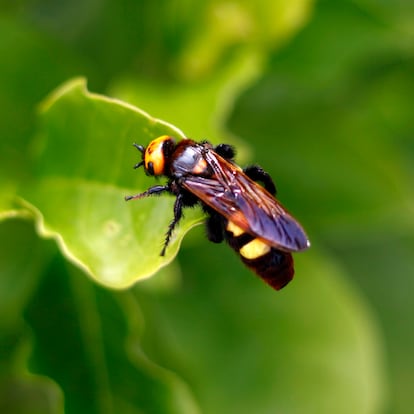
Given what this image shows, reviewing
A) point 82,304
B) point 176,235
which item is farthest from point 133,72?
point 176,235

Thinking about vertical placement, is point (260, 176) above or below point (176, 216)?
above

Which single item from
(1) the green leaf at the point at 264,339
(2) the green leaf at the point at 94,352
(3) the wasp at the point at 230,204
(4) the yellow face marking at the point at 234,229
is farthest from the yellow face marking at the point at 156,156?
(1) the green leaf at the point at 264,339

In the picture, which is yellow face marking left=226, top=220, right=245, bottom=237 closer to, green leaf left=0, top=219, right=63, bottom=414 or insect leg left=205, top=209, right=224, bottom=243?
insect leg left=205, top=209, right=224, bottom=243

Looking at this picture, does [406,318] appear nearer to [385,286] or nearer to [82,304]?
[385,286]

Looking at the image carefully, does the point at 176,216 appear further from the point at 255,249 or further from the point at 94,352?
the point at 94,352

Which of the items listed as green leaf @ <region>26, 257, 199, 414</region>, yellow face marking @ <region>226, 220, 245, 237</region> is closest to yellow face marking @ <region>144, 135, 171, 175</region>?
yellow face marking @ <region>226, 220, 245, 237</region>

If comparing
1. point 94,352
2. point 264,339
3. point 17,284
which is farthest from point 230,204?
point 264,339
